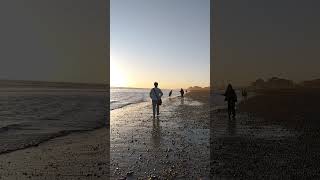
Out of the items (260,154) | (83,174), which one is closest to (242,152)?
(260,154)

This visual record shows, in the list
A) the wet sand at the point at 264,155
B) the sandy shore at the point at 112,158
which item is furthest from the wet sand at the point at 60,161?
the wet sand at the point at 264,155

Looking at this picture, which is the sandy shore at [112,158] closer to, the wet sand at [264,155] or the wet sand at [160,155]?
the wet sand at [160,155]

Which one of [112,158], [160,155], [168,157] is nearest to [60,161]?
[112,158]

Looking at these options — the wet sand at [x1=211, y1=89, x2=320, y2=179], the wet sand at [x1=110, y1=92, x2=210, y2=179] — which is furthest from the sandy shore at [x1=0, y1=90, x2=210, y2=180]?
the wet sand at [x1=211, y1=89, x2=320, y2=179]

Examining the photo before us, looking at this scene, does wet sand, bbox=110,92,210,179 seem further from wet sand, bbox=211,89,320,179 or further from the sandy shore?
wet sand, bbox=211,89,320,179

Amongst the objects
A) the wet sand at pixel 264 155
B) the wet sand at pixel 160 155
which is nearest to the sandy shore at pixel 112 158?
the wet sand at pixel 160 155

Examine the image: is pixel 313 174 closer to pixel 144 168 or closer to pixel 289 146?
pixel 144 168

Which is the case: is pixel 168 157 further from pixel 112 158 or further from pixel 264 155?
pixel 264 155

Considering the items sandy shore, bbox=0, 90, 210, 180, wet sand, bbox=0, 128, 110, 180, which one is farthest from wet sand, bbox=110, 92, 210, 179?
wet sand, bbox=0, 128, 110, 180

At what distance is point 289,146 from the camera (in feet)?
44.9

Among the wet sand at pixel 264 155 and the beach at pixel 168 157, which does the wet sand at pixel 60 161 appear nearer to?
the beach at pixel 168 157

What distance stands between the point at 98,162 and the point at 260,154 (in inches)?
190

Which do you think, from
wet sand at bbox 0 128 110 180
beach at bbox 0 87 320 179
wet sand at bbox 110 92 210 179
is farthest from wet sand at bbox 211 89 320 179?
wet sand at bbox 0 128 110 180

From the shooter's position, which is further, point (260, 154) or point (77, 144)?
point (77, 144)
